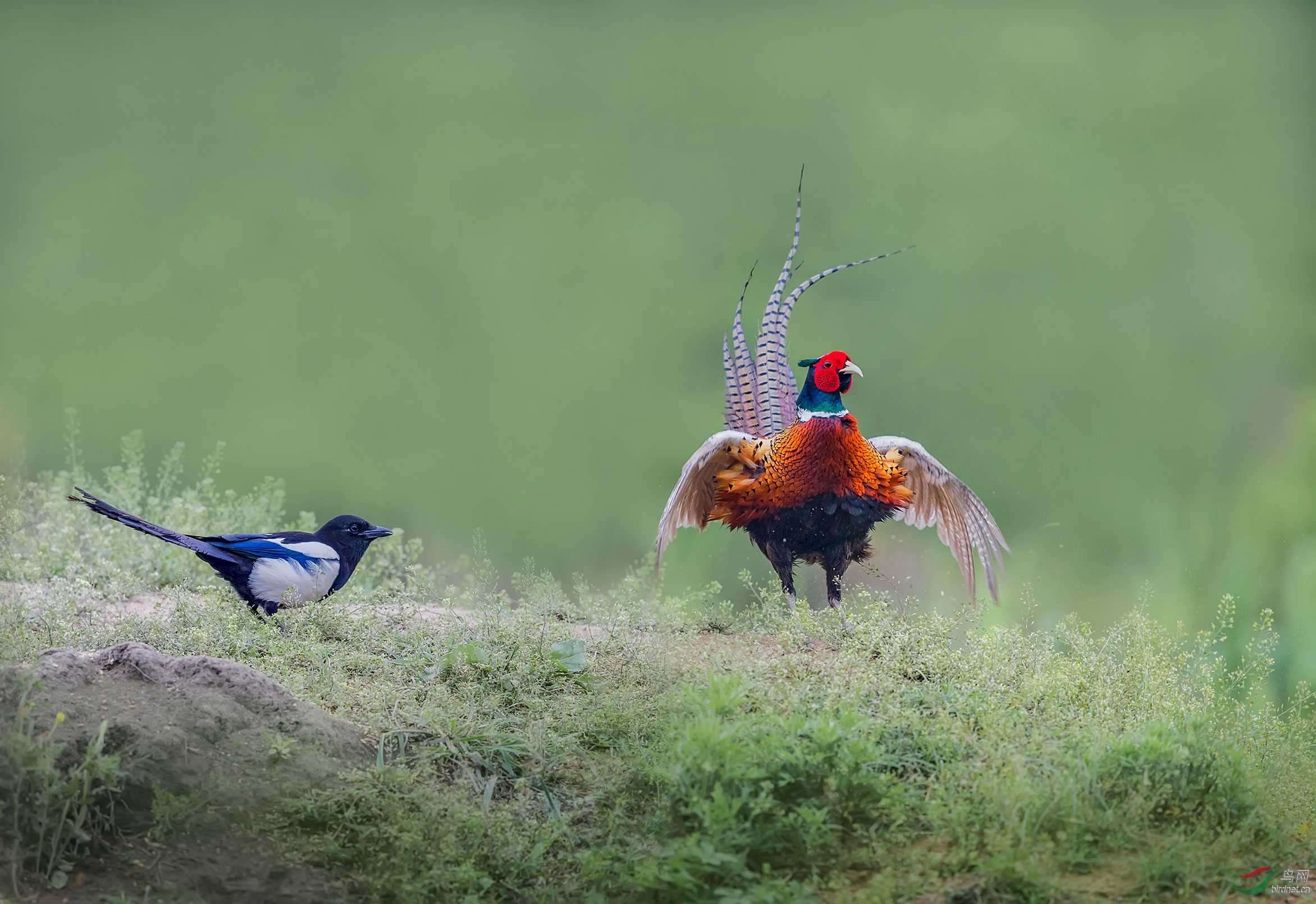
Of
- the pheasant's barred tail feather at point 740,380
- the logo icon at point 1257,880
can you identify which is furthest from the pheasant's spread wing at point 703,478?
the logo icon at point 1257,880

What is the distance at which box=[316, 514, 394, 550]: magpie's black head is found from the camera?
367cm

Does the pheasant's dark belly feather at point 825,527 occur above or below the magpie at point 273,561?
above

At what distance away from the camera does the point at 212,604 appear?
362 cm

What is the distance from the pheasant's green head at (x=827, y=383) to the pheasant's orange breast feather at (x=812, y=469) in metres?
0.06

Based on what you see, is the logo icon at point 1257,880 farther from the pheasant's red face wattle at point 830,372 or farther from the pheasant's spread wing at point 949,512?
the pheasant's red face wattle at point 830,372

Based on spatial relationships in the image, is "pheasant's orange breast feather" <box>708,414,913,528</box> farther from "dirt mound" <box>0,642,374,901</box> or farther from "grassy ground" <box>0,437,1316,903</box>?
"dirt mound" <box>0,642,374,901</box>

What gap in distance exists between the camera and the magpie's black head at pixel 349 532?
3674 millimetres

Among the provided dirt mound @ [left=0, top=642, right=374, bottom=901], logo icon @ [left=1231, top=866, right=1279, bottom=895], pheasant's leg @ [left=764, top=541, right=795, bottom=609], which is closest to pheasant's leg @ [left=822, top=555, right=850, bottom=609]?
pheasant's leg @ [left=764, top=541, right=795, bottom=609]

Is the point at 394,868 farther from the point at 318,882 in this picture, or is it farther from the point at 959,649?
the point at 959,649

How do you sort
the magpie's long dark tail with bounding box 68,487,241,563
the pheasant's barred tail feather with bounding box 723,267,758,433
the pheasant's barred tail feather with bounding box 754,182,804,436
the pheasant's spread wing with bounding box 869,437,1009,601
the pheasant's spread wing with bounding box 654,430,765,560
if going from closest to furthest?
the magpie's long dark tail with bounding box 68,487,241,563
the pheasant's spread wing with bounding box 654,430,765,560
the pheasant's spread wing with bounding box 869,437,1009,601
the pheasant's barred tail feather with bounding box 754,182,804,436
the pheasant's barred tail feather with bounding box 723,267,758,433

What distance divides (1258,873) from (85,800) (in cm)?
239

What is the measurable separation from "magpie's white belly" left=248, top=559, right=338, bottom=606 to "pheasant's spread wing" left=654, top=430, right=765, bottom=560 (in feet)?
3.97

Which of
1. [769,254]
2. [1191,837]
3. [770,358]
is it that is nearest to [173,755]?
[1191,837]

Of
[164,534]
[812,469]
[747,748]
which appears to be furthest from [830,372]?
[164,534]
